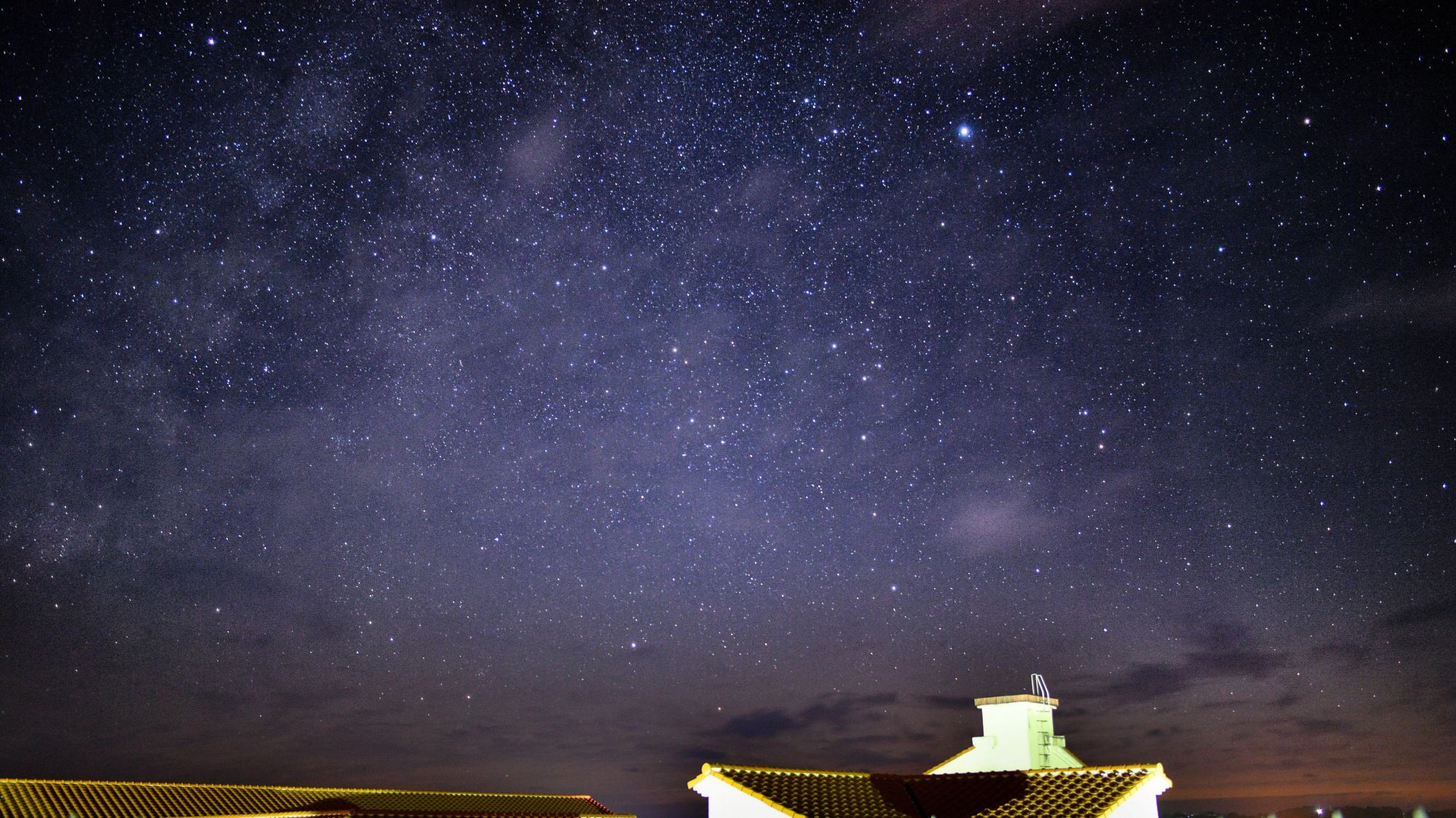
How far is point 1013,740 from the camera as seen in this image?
76.9 feet

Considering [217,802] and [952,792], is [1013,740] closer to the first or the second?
[952,792]

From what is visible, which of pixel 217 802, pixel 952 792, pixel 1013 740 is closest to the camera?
pixel 952 792

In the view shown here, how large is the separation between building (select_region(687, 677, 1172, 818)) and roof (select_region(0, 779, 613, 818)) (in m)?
12.4

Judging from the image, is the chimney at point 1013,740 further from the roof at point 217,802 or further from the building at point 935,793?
the roof at point 217,802

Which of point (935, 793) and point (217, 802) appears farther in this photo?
point (217, 802)

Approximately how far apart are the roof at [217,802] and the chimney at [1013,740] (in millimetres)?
13773

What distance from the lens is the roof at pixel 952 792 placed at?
53.9ft

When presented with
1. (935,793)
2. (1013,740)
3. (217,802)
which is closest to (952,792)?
(935,793)

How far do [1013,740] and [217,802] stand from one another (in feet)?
71.4

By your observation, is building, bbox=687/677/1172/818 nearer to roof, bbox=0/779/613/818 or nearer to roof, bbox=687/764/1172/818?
roof, bbox=687/764/1172/818

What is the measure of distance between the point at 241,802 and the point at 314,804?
195cm

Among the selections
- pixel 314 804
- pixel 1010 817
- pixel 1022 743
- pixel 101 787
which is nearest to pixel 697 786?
pixel 1010 817

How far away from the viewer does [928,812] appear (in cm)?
1709

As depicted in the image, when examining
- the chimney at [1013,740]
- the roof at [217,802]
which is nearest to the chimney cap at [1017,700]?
the chimney at [1013,740]
